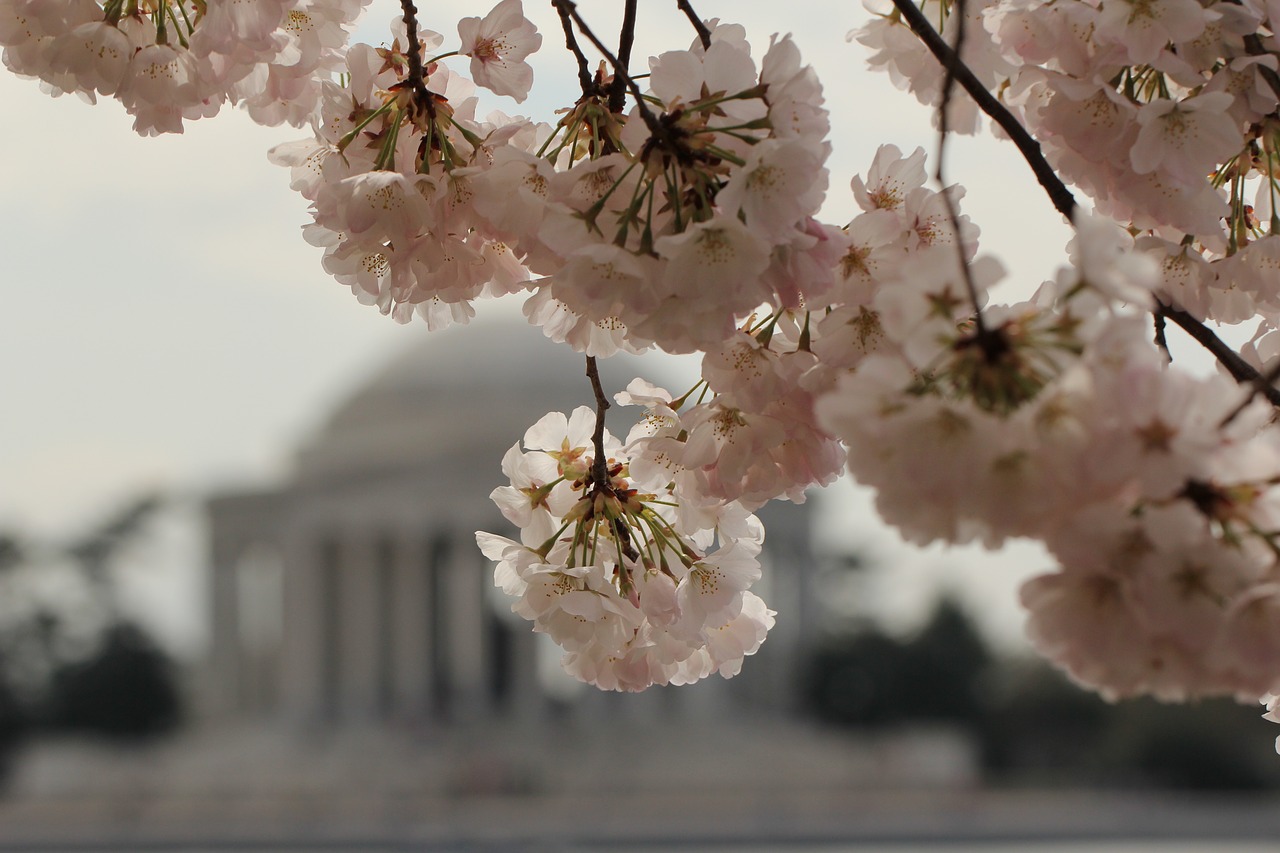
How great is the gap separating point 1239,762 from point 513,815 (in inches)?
1076

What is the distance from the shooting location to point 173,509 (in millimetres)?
68312

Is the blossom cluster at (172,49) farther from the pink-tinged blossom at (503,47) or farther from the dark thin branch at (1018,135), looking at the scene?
the dark thin branch at (1018,135)

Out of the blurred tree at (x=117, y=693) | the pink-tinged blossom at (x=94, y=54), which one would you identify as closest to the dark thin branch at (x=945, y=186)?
the pink-tinged blossom at (x=94, y=54)

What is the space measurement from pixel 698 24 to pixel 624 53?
240 millimetres

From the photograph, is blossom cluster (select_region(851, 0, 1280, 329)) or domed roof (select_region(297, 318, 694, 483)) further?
domed roof (select_region(297, 318, 694, 483))

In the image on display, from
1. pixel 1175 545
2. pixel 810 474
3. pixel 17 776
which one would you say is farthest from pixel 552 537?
pixel 17 776

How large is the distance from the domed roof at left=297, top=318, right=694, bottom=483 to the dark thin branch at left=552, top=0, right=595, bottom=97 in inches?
1930

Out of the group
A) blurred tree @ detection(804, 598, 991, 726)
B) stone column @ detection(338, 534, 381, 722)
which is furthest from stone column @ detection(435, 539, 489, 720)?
blurred tree @ detection(804, 598, 991, 726)

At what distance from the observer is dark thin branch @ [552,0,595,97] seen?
7.21ft

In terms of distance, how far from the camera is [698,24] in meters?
2.14

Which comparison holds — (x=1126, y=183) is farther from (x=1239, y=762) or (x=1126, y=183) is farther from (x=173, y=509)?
(x=173, y=509)

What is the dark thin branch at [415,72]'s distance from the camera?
2279mm

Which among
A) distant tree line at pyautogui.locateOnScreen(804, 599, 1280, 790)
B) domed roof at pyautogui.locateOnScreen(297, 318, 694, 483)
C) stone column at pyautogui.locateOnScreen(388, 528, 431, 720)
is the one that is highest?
domed roof at pyautogui.locateOnScreen(297, 318, 694, 483)

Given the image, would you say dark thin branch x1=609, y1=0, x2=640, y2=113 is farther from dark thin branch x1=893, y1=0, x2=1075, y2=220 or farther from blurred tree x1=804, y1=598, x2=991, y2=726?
blurred tree x1=804, y1=598, x2=991, y2=726
